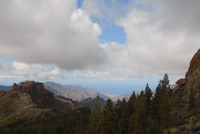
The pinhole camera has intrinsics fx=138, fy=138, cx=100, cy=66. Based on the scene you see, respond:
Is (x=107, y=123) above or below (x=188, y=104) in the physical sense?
below

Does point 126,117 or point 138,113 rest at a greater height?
point 138,113

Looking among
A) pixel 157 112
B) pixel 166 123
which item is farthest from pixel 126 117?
pixel 166 123

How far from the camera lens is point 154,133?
42344 mm

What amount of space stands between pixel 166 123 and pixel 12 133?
14998cm

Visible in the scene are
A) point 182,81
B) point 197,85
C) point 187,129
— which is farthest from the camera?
point 182,81

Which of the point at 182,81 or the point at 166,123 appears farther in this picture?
the point at 182,81

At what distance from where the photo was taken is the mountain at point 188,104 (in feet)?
141

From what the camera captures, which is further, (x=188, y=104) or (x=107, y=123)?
(x=188, y=104)

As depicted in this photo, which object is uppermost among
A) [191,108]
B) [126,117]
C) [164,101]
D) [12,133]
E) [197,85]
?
[197,85]

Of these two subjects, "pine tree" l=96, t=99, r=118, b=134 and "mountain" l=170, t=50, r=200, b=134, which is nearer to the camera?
"mountain" l=170, t=50, r=200, b=134

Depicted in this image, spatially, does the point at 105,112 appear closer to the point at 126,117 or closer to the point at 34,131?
the point at 126,117

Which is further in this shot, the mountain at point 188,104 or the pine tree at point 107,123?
the pine tree at point 107,123

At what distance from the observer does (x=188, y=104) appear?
66.3 m

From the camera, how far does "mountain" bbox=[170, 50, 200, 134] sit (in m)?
43.0
